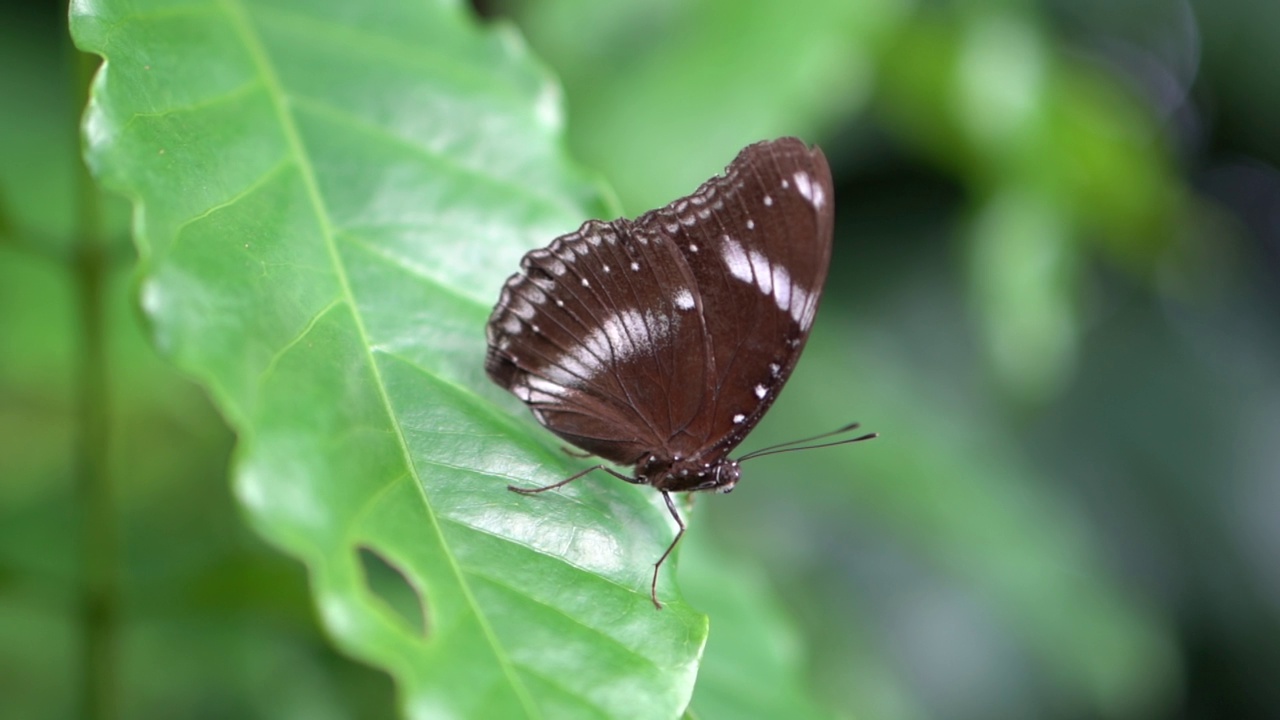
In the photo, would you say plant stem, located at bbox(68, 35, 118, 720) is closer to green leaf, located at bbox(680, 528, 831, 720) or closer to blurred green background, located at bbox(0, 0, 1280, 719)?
blurred green background, located at bbox(0, 0, 1280, 719)

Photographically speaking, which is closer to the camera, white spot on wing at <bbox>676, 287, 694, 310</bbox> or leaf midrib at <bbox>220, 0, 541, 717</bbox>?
leaf midrib at <bbox>220, 0, 541, 717</bbox>

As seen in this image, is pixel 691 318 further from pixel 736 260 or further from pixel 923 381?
pixel 923 381

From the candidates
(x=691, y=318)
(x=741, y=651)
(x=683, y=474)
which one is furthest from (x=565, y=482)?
(x=741, y=651)

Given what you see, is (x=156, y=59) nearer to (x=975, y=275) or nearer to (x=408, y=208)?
(x=408, y=208)

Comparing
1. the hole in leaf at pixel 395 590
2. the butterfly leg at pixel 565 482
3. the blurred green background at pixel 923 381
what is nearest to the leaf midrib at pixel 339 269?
the butterfly leg at pixel 565 482

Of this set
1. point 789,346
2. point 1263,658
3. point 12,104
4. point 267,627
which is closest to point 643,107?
point 789,346

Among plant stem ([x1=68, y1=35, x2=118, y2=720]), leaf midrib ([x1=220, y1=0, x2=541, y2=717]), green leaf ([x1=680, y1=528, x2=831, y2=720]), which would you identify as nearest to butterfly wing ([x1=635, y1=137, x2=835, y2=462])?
green leaf ([x1=680, y1=528, x2=831, y2=720])

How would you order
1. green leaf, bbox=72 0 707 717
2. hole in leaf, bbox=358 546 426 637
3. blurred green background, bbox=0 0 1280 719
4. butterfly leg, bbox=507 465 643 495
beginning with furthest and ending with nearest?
blurred green background, bbox=0 0 1280 719
hole in leaf, bbox=358 546 426 637
butterfly leg, bbox=507 465 643 495
green leaf, bbox=72 0 707 717
